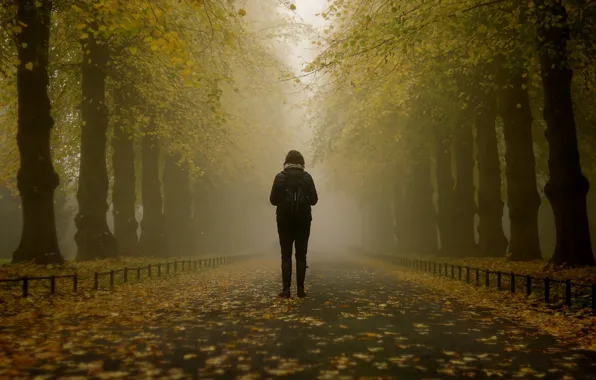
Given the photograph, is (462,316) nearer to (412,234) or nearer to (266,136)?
(412,234)

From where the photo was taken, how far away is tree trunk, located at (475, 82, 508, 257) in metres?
20.0

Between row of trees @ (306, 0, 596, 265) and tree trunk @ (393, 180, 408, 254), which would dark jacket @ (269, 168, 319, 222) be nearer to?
row of trees @ (306, 0, 596, 265)

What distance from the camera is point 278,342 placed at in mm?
6418

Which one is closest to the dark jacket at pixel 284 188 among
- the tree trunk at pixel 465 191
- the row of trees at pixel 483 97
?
the row of trees at pixel 483 97

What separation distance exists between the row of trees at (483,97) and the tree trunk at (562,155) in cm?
3

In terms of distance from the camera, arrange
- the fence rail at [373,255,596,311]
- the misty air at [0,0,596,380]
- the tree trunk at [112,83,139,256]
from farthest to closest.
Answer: the tree trunk at [112,83,139,256], the fence rail at [373,255,596,311], the misty air at [0,0,596,380]

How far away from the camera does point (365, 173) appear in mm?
37500

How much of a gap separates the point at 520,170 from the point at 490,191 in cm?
280

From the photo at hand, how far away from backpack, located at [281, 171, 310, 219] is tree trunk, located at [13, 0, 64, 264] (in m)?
7.03

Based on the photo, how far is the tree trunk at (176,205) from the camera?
2966cm

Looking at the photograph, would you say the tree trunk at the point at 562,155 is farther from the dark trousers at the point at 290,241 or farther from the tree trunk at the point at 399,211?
the tree trunk at the point at 399,211

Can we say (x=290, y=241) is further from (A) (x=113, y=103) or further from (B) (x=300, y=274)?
(A) (x=113, y=103)

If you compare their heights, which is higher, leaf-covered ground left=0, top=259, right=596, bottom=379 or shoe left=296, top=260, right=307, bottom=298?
shoe left=296, top=260, right=307, bottom=298

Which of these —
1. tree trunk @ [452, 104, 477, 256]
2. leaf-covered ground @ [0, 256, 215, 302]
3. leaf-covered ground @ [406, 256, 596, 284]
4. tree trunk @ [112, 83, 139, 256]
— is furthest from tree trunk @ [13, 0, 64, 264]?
tree trunk @ [452, 104, 477, 256]
